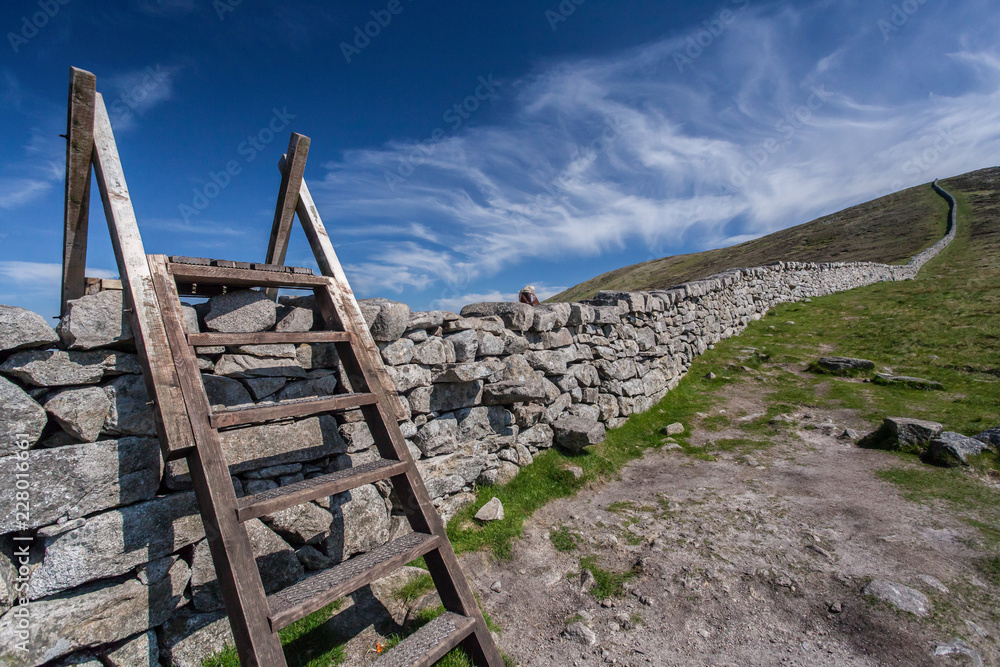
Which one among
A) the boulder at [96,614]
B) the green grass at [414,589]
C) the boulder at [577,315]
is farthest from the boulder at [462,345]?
the boulder at [96,614]

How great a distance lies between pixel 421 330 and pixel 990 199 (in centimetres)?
8791

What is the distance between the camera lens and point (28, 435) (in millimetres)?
2668

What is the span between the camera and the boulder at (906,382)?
8.84 meters

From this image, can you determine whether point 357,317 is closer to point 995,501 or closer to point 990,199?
point 995,501

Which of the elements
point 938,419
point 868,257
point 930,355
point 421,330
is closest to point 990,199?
point 868,257

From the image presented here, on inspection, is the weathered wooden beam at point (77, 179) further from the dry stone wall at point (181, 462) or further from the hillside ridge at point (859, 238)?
the hillside ridge at point (859, 238)

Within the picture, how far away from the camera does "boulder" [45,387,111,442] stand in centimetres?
280

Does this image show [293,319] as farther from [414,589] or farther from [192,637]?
[414,589]

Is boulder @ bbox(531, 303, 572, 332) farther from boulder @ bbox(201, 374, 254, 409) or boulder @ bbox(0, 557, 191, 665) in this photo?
boulder @ bbox(0, 557, 191, 665)

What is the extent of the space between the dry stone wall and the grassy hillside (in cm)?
3133

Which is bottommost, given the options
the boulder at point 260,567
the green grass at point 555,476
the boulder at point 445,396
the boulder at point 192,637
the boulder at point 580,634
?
the boulder at point 580,634

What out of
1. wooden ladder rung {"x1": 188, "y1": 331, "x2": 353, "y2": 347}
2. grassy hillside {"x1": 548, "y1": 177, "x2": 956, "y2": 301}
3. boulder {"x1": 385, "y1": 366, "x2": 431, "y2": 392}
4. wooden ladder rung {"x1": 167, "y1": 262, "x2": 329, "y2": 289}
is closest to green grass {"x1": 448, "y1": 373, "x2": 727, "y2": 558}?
boulder {"x1": 385, "y1": 366, "x2": 431, "y2": 392}

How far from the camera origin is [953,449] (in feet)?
19.3

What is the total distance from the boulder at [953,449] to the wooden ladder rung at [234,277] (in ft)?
26.3
